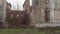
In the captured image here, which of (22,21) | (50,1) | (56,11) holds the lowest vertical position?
(22,21)

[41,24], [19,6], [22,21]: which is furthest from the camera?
[19,6]

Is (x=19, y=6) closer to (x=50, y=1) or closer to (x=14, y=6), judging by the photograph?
(x=14, y=6)

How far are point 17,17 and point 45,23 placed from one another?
5937 mm

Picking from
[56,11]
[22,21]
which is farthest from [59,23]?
[22,21]

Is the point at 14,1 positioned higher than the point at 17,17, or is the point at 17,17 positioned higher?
the point at 14,1

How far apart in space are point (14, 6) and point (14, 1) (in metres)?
1.74

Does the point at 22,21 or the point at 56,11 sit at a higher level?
the point at 56,11

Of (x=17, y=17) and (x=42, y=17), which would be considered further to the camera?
(x=17, y=17)

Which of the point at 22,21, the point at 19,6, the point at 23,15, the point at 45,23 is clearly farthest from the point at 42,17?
the point at 19,6

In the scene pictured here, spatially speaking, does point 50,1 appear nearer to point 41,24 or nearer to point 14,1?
point 41,24

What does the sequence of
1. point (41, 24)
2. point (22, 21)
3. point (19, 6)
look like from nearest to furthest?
point (41, 24) → point (22, 21) → point (19, 6)

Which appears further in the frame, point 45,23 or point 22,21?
point 22,21

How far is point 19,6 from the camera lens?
48.8m

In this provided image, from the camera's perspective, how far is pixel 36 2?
38.8ft
